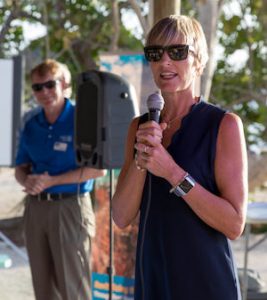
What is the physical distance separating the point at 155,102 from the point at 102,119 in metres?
1.67

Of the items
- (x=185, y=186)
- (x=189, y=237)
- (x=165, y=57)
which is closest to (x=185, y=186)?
(x=185, y=186)

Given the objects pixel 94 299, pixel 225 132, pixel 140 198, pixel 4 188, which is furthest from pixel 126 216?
pixel 4 188

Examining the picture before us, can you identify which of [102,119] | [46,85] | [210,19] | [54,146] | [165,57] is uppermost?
[210,19]

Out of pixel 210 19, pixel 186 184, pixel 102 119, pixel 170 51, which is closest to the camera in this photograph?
pixel 186 184

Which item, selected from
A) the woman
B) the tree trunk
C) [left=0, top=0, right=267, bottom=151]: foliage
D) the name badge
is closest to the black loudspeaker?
the name badge

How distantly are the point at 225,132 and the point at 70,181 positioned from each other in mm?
1950

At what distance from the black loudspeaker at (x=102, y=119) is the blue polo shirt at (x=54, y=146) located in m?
0.15

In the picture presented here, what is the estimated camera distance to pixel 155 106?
1998 mm

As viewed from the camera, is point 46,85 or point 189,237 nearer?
point 189,237

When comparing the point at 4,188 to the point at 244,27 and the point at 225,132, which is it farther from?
the point at 225,132

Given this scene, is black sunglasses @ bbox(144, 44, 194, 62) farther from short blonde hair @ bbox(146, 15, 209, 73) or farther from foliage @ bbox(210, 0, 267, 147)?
foliage @ bbox(210, 0, 267, 147)

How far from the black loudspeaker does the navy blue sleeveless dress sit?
1.62 meters

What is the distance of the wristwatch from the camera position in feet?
6.20

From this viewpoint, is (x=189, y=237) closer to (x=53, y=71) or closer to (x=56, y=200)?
(x=56, y=200)
